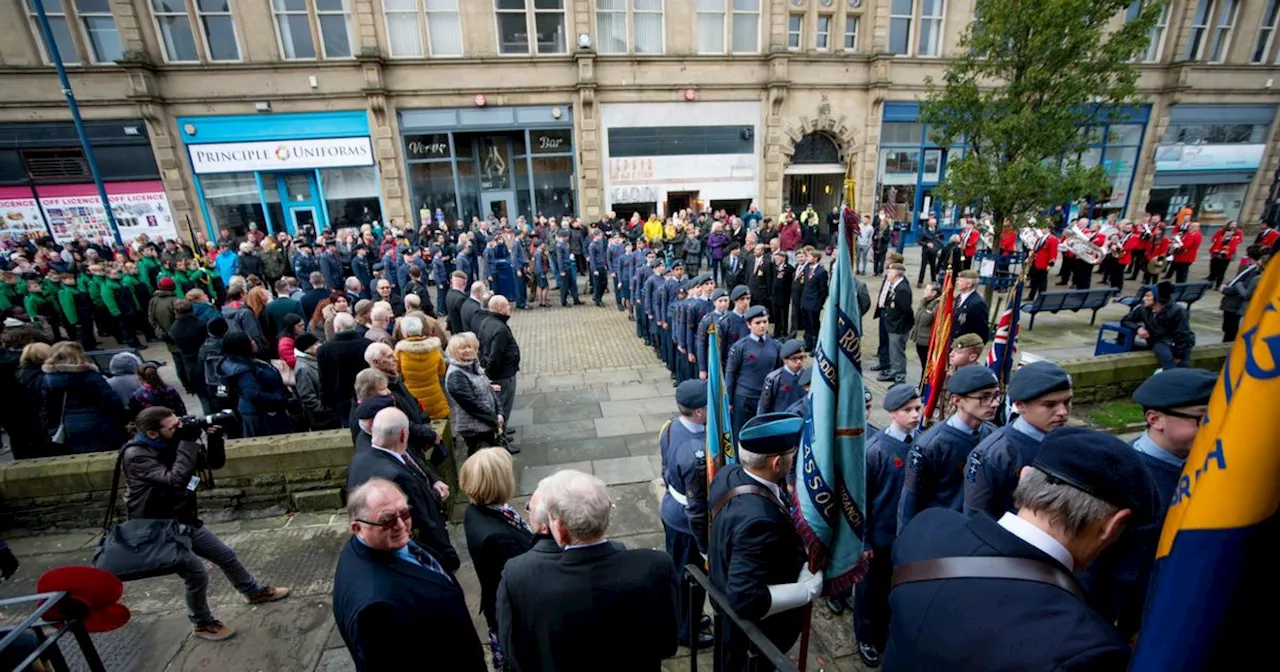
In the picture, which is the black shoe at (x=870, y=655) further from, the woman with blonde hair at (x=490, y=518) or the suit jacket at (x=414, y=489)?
the suit jacket at (x=414, y=489)

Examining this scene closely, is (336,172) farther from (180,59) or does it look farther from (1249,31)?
(1249,31)

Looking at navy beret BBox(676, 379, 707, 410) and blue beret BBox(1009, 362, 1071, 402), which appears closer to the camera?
blue beret BBox(1009, 362, 1071, 402)

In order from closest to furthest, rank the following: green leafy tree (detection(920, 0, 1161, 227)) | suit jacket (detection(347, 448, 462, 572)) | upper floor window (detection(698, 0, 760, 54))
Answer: suit jacket (detection(347, 448, 462, 572)) → green leafy tree (detection(920, 0, 1161, 227)) → upper floor window (detection(698, 0, 760, 54))

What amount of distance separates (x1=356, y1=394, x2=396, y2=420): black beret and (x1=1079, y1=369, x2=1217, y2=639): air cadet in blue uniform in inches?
179

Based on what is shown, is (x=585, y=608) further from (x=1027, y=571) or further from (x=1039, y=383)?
(x=1039, y=383)

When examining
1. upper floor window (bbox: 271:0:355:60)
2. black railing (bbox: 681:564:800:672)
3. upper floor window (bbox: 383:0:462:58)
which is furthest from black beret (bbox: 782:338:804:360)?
upper floor window (bbox: 271:0:355:60)

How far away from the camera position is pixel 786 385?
5105 millimetres

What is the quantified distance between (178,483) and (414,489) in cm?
156

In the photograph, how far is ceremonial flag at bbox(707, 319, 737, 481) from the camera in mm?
3416

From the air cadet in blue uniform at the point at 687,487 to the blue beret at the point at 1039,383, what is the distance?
193 centimetres

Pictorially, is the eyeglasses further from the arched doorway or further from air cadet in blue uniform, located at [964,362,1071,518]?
the arched doorway

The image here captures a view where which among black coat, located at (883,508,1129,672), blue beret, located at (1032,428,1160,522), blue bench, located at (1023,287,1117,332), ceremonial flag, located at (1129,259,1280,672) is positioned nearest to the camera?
ceremonial flag, located at (1129,259,1280,672)

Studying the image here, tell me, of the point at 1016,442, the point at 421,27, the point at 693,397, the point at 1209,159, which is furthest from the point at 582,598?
the point at 1209,159

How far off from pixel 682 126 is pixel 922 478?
19392mm
